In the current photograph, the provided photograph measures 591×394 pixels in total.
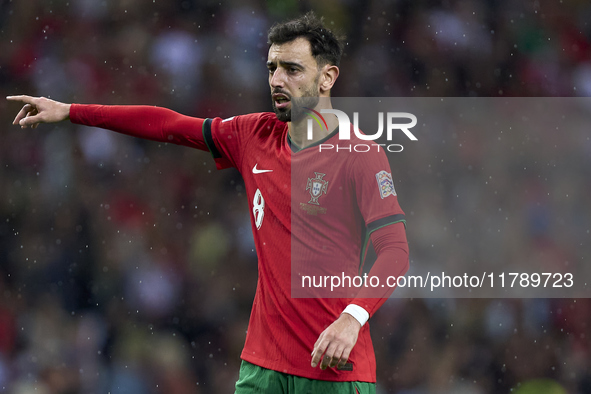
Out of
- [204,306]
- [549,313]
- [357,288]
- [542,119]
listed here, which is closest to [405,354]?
[549,313]

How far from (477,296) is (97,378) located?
2.57 m

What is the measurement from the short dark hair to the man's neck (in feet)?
0.60

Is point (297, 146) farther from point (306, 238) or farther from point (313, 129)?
point (306, 238)

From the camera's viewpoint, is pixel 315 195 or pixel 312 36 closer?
pixel 315 195

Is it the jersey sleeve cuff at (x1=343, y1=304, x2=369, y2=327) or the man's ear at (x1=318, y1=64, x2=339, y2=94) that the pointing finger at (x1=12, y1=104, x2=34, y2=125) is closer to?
the man's ear at (x1=318, y1=64, x2=339, y2=94)

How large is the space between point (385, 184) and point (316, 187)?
0.25m

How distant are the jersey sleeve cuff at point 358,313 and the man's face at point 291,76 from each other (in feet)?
2.36

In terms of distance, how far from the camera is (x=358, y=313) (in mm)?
1834

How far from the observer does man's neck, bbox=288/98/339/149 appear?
2.25 meters

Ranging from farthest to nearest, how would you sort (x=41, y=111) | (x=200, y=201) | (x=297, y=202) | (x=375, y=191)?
(x=200, y=201) < (x=41, y=111) < (x=297, y=202) < (x=375, y=191)

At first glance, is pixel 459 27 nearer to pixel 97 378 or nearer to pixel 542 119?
pixel 542 119

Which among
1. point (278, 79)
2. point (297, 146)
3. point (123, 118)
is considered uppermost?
point (278, 79)

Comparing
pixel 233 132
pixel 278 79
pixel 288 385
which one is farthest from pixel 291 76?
pixel 288 385

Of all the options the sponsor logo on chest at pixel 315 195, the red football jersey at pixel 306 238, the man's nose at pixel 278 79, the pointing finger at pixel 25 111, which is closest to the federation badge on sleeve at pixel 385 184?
the red football jersey at pixel 306 238
